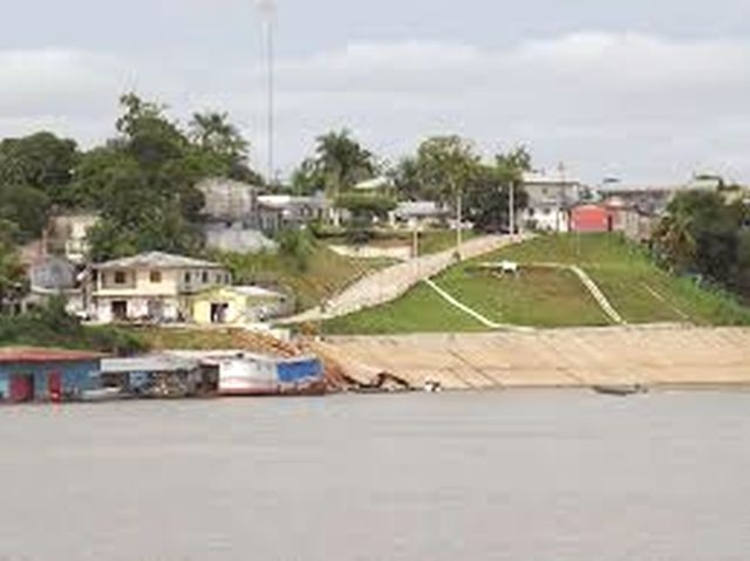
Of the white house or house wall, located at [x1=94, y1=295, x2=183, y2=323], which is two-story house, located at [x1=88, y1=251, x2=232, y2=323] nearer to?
house wall, located at [x1=94, y1=295, x2=183, y2=323]

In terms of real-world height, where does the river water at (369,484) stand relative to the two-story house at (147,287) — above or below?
below

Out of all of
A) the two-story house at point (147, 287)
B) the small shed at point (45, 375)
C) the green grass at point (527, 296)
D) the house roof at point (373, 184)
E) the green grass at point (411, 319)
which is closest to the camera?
the small shed at point (45, 375)

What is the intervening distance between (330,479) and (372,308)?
200 ft

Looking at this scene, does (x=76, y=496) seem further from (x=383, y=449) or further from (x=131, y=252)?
(x=131, y=252)

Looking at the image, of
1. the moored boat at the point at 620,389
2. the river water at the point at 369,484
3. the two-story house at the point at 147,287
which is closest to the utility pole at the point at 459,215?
the moored boat at the point at 620,389

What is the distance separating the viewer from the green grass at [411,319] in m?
116

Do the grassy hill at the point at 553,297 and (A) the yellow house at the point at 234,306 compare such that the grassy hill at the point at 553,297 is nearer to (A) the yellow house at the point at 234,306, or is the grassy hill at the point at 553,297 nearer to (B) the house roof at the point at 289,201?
(A) the yellow house at the point at 234,306

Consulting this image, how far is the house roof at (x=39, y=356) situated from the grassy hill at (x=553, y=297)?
60.6ft

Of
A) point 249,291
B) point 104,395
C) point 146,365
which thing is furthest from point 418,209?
point 104,395

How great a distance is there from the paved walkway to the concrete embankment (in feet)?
18.8

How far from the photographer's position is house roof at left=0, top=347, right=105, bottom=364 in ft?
323

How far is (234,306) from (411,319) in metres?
10.5

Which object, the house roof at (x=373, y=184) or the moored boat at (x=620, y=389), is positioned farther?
the house roof at (x=373, y=184)

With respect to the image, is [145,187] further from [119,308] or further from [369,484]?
[369,484]
